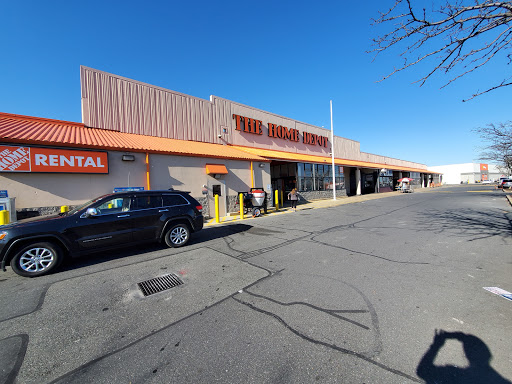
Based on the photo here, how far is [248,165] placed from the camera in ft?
47.8

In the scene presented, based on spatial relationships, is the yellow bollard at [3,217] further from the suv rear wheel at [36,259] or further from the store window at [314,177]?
the store window at [314,177]

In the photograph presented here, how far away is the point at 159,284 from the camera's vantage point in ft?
12.3

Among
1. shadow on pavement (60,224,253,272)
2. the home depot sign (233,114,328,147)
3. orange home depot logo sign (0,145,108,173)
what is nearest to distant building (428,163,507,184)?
the home depot sign (233,114,328,147)

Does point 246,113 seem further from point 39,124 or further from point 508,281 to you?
point 508,281

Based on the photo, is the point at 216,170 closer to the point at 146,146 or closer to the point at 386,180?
the point at 146,146

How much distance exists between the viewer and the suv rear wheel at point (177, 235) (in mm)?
5945

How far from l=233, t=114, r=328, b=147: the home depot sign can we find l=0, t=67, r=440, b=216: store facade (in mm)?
95

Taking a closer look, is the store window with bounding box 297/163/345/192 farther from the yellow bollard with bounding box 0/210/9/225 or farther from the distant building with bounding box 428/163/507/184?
the distant building with bounding box 428/163/507/184

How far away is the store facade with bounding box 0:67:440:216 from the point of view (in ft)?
26.6

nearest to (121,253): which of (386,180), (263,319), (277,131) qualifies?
(263,319)

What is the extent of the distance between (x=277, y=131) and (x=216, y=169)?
10811 millimetres

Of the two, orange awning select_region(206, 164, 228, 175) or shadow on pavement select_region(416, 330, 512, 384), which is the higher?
orange awning select_region(206, 164, 228, 175)

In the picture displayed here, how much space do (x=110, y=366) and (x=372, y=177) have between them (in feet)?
123

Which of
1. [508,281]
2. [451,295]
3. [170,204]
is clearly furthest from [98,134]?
[508,281]
